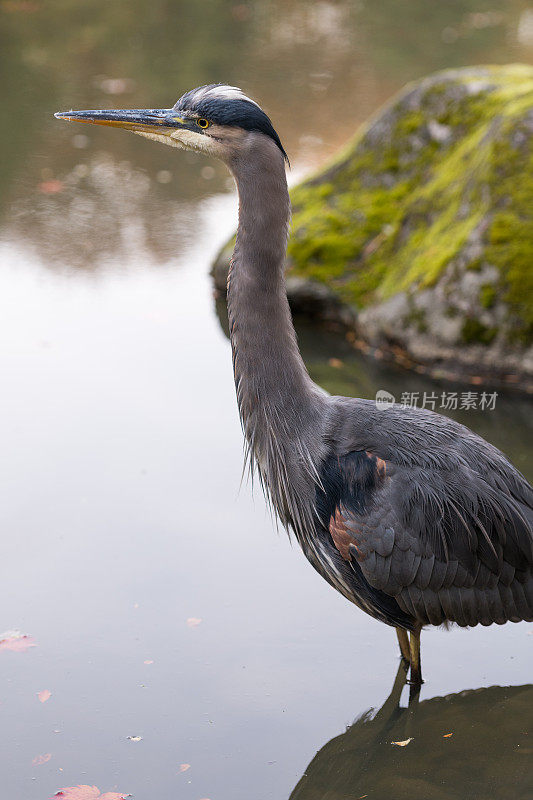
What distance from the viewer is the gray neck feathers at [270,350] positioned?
384 cm

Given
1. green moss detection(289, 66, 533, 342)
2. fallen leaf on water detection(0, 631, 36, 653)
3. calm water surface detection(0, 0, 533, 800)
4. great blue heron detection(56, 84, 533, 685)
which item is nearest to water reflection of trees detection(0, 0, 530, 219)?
calm water surface detection(0, 0, 533, 800)

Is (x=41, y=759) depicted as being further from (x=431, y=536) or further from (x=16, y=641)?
(x=431, y=536)

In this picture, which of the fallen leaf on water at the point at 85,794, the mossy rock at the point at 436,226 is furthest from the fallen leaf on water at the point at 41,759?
the mossy rock at the point at 436,226

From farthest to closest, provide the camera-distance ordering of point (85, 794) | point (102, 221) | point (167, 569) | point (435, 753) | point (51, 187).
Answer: point (51, 187) → point (102, 221) → point (167, 569) → point (435, 753) → point (85, 794)

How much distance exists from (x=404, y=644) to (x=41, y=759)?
1659mm

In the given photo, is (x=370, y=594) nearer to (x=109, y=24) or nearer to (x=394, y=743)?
(x=394, y=743)

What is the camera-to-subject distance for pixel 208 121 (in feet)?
12.7

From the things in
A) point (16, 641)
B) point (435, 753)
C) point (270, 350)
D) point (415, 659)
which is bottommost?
point (435, 753)

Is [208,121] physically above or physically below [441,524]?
above

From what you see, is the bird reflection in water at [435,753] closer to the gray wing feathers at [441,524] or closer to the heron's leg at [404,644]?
the heron's leg at [404,644]

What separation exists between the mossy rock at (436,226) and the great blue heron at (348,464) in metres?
2.72

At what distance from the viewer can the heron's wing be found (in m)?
3.93

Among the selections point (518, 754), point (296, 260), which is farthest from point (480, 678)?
point (296, 260)

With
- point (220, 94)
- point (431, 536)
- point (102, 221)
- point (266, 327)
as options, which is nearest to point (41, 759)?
point (431, 536)
